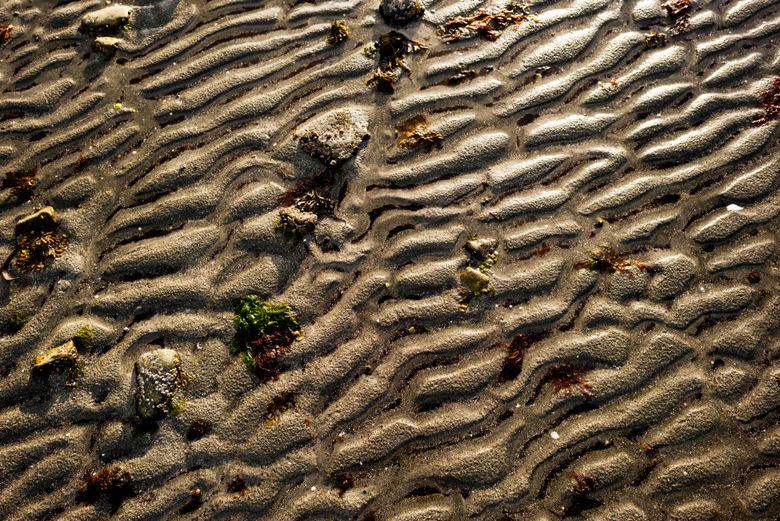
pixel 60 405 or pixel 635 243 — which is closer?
pixel 60 405

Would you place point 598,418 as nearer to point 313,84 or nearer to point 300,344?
point 300,344

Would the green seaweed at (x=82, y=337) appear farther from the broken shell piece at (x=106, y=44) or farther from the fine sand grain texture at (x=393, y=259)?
the broken shell piece at (x=106, y=44)

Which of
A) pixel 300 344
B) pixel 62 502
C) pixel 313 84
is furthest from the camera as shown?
pixel 313 84

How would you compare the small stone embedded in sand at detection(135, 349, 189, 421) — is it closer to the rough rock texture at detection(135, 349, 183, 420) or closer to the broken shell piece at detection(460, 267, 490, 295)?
the rough rock texture at detection(135, 349, 183, 420)

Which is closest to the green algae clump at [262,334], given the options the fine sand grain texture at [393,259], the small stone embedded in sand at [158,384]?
the fine sand grain texture at [393,259]

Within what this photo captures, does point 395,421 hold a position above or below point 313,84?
below

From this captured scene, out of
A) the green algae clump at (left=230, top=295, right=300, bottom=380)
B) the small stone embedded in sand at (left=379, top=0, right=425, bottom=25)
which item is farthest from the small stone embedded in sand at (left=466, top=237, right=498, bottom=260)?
the small stone embedded in sand at (left=379, top=0, right=425, bottom=25)

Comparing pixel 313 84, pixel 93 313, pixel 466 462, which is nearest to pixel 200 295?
pixel 93 313

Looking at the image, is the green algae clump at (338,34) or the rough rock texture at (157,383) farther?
the green algae clump at (338,34)
